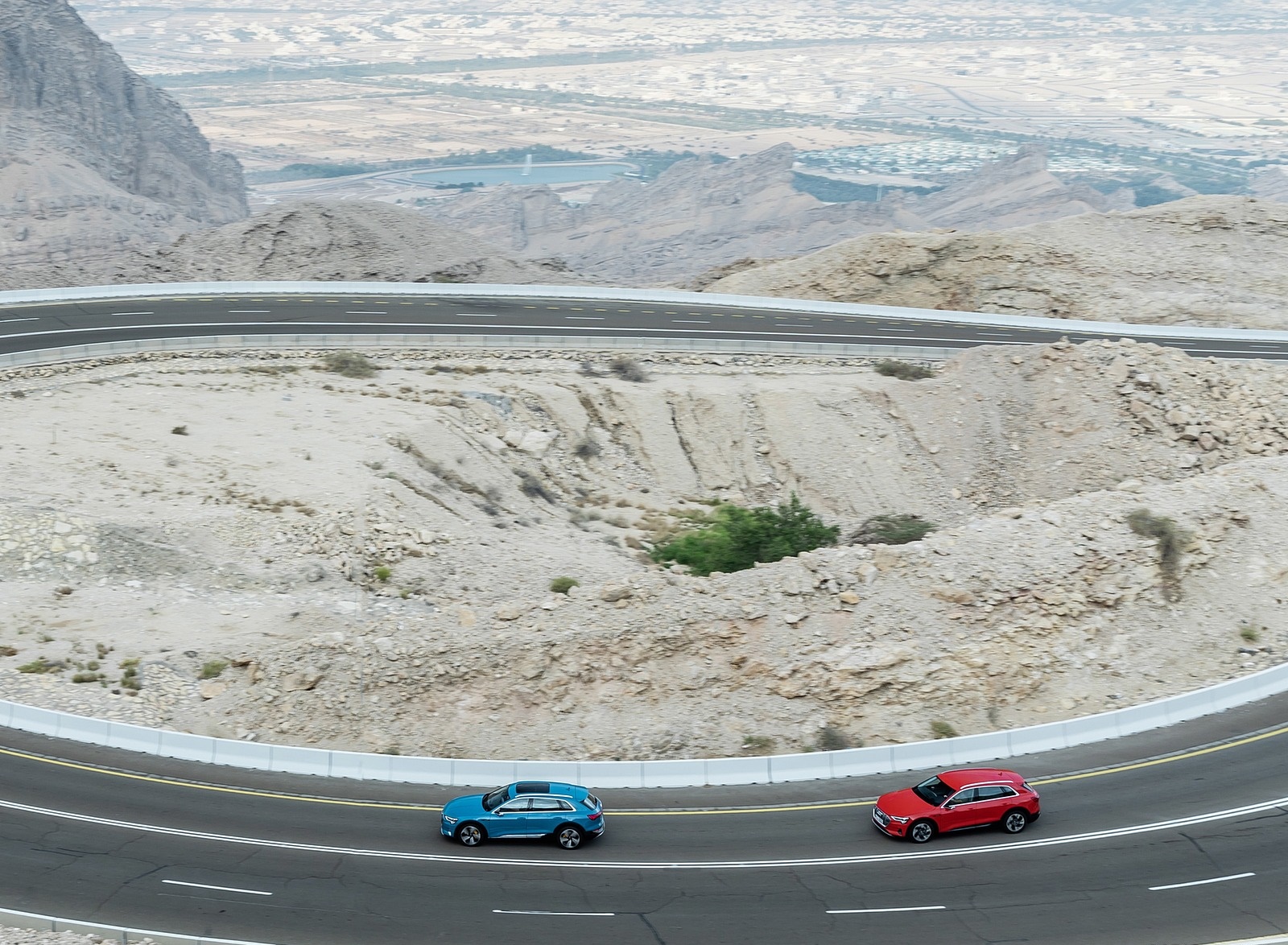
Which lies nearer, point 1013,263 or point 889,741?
point 889,741

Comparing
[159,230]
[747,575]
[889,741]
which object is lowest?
[159,230]

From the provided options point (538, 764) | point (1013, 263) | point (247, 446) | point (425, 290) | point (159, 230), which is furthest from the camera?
point (159, 230)

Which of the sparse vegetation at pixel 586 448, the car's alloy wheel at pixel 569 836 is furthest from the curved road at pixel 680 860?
the sparse vegetation at pixel 586 448

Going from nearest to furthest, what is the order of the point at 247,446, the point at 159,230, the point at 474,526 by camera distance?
the point at 474,526, the point at 247,446, the point at 159,230

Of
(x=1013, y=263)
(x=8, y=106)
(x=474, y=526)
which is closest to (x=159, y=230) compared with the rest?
(x=8, y=106)

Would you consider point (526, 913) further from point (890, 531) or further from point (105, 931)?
point (890, 531)

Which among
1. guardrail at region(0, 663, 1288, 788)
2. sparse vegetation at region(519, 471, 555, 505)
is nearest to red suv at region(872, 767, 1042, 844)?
guardrail at region(0, 663, 1288, 788)

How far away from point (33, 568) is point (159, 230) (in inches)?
4249

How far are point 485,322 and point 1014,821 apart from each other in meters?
37.6

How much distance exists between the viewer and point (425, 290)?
62.9 meters

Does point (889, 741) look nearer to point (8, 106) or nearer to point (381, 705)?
point (381, 705)

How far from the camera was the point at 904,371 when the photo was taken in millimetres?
52844

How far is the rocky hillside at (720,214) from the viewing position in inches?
6777

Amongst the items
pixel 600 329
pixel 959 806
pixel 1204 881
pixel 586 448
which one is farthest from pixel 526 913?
pixel 600 329
